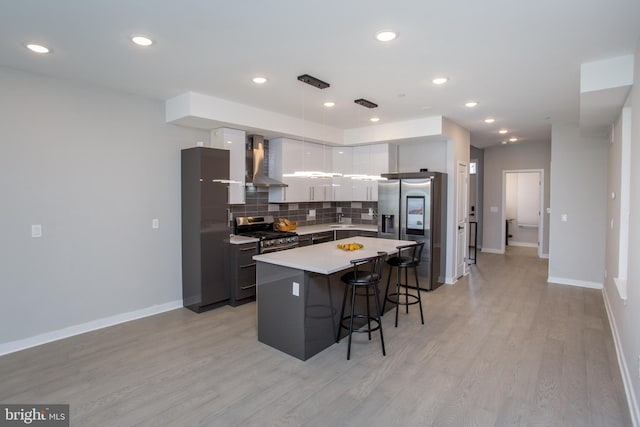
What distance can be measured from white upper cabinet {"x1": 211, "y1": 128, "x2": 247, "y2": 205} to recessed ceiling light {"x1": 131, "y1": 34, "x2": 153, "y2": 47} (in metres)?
1.90

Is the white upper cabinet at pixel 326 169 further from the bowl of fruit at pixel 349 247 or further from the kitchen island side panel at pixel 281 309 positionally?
the kitchen island side panel at pixel 281 309

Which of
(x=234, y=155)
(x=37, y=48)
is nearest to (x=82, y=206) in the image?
(x=37, y=48)

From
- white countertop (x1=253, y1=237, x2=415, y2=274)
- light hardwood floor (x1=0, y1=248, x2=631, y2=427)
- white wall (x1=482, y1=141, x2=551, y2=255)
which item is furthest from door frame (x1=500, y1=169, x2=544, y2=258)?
white countertop (x1=253, y1=237, x2=415, y2=274)

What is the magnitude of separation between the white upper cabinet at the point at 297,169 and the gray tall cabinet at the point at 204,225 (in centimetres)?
114

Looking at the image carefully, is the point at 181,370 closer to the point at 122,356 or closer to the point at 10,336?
the point at 122,356

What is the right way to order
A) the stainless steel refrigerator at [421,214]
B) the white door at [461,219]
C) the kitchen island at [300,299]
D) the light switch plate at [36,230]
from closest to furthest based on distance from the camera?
the kitchen island at [300,299] < the light switch plate at [36,230] < the stainless steel refrigerator at [421,214] < the white door at [461,219]

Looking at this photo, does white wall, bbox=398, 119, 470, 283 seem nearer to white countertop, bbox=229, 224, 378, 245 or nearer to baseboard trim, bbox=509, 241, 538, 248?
white countertop, bbox=229, 224, 378, 245

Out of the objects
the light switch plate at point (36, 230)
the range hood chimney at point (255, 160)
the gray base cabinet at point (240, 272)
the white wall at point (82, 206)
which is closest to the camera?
the white wall at point (82, 206)

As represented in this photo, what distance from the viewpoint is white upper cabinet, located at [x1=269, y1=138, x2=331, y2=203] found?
5453 millimetres

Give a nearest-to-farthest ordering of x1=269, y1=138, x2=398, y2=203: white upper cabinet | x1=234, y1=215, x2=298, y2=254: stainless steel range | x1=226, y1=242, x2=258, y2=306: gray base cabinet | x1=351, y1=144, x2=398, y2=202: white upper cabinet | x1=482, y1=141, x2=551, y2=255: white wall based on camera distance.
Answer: x1=226, y1=242, x2=258, y2=306: gray base cabinet
x1=234, y1=215, x2=298, y2=254: stainless steel range
x1=269, y1=138, x2=398, y2=203: white upper cabinet
x1=351, y1=144, x2=398, y2=202: white upper cabinet
x1=482, y1=141, x2=551, y2=255: white wall

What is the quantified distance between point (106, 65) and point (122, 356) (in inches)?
104

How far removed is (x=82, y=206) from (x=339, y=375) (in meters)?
3.12

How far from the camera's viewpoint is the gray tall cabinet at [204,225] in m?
4.25

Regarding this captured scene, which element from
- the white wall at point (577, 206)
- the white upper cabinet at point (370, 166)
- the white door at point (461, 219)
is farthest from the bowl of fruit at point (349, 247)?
the white wall at point (577, 206)
